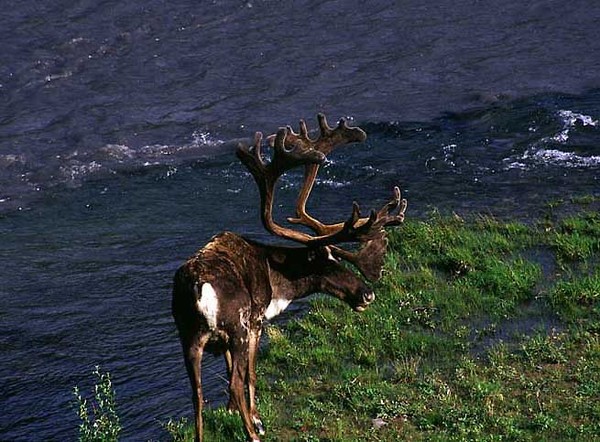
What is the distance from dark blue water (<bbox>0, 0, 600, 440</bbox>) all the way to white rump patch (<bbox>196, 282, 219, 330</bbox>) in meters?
1.86

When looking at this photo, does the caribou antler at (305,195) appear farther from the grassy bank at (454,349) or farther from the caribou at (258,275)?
the grassy bank at (454,349)

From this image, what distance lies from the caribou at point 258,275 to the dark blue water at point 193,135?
1.44 meters

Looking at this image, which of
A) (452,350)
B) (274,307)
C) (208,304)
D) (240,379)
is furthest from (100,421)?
(452,350)

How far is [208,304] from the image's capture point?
30.1ft

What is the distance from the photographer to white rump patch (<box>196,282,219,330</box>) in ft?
30.0

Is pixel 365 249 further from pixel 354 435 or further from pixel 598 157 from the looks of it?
pixel 598 157

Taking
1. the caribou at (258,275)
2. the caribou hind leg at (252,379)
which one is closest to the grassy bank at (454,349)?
the caribou hind leg at (252,379)

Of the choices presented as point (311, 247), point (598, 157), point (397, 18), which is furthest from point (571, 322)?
point (397, 18)

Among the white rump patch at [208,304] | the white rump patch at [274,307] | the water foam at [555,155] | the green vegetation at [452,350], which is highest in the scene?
the white rump patch at [208,304]

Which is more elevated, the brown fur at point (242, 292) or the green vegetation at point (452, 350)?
the brown fur at point (242, 292)

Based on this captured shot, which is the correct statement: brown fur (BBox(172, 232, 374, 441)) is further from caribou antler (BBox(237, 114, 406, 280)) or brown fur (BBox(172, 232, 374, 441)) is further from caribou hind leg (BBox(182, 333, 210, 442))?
caribou antler (BBox(237, 114, 406, 280))

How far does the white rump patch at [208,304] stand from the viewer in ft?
30.0

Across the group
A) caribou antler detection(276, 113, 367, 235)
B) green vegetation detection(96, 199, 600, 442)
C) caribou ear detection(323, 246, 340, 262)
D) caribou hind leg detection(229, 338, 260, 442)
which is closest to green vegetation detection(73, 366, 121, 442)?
green vegetation detection(96, 199, 600, 442)

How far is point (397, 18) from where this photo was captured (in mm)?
26906
